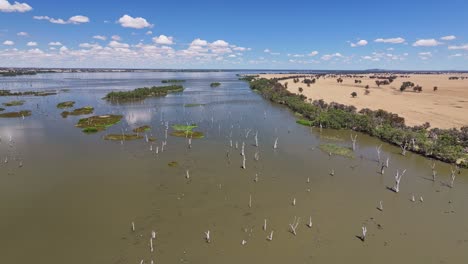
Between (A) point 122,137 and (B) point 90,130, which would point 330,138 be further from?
(B) point 90,130

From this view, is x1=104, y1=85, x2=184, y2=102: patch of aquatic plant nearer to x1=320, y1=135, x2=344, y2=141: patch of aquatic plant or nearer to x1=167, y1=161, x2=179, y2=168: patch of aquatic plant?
x1=167, y1=161, x2=179, y2=168: patch of aquatic plant

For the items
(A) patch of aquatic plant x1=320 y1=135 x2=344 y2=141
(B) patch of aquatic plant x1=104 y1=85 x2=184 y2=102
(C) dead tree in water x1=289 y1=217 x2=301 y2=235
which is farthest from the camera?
(B) patch of aquatic plant x1=104 y1=85 x2=184 y2=102

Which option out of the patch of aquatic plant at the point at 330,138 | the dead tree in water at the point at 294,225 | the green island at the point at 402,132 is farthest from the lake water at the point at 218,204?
the green island at the point at 402,132

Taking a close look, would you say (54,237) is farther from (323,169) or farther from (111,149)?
(323,169)

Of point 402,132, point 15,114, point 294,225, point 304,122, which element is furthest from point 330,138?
point 15,114

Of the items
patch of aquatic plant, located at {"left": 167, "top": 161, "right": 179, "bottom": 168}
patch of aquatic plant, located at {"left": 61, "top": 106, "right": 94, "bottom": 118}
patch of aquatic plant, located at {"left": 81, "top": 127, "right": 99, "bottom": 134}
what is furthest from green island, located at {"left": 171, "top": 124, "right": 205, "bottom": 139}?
patch of aquatic plant, located at {"left": 61, "top": 106, "right": 94, "bottom": 118}

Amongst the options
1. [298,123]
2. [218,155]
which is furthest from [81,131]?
[298,123]
